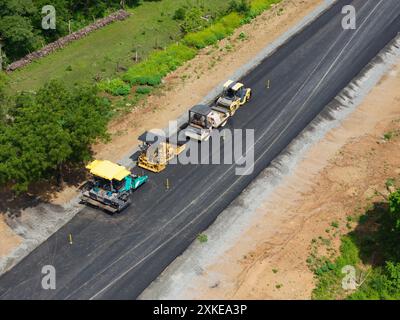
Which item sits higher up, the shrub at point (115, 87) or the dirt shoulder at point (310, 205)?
the shrub at point (115, 87)

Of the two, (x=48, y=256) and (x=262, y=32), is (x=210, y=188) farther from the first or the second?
(x=262, y=32)

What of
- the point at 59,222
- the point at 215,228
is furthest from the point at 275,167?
the point at 59,222

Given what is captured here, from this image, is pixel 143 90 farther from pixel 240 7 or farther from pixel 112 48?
pixel 240 7

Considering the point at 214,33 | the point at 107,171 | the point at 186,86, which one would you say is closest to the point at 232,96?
the point at 186,86

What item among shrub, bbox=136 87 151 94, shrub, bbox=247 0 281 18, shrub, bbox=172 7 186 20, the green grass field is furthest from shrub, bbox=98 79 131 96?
shrub, bbox=247 0 281 18

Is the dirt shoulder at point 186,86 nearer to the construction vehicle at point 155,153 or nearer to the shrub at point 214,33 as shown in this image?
the shrub at point 214,33

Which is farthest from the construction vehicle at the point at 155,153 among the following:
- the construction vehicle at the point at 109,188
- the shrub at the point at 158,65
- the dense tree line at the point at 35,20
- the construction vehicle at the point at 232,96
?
the dense tree line at the point at 35,20
